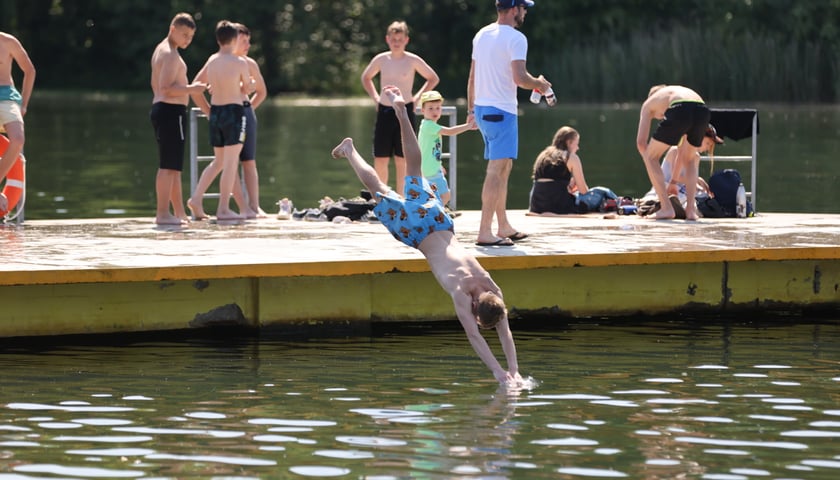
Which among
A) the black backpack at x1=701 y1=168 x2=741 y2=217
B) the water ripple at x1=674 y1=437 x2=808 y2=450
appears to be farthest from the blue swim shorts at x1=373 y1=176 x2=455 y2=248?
the black backpack at x1=701 y1=168 x2=741 y2=217

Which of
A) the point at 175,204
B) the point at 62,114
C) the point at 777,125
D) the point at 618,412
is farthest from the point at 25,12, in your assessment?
the point at 618,412

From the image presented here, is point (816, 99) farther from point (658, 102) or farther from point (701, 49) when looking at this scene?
point (658, 102)

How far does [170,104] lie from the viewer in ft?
41.5

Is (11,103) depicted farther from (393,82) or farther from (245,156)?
(393,82)

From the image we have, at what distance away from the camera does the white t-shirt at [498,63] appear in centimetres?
1101

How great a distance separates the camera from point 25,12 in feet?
198

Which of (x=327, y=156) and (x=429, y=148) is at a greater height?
(x=429, y=148)

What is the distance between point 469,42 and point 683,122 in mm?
42361

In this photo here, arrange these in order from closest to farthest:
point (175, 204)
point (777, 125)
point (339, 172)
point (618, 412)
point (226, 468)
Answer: point (226, 468), point (618, 412), point (175, 204), point (339, 172), point (777, 125)

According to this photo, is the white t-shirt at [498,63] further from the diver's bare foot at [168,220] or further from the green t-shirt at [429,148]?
the diver's bare foot at [168,220]

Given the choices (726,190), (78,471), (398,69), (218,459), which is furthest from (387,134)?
(78,471)

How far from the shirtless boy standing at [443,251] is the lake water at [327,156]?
9.42 m

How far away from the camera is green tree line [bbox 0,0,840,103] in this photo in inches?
1635

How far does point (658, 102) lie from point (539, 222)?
4.53ft
